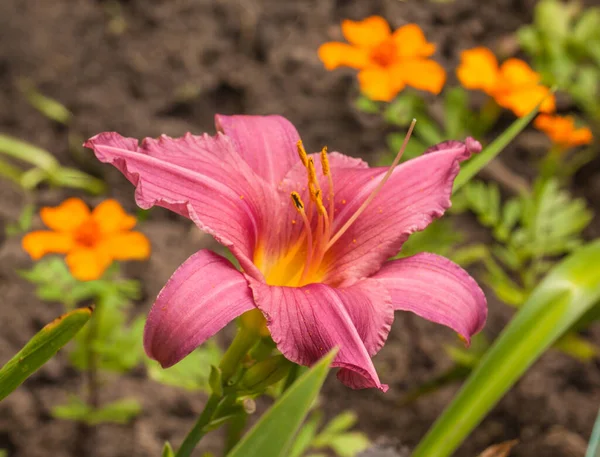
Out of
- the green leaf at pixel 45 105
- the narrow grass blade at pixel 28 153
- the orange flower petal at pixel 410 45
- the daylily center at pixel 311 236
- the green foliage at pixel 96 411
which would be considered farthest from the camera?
the green leaf at pixel 45 105

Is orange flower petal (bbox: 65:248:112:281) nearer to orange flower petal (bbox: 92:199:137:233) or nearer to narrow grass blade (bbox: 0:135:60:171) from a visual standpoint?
orange flower petal (bbox: 92:199:137:233)

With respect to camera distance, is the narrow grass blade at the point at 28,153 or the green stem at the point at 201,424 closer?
the green stem at the point at 201,424

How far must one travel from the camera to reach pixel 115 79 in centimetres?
186

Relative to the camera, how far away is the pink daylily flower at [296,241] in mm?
571

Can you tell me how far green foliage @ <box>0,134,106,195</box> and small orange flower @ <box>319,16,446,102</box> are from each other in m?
0.69

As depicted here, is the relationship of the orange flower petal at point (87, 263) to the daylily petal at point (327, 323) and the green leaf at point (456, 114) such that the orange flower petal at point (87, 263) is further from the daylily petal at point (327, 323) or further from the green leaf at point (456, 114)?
the green leaf at point (456, 114)

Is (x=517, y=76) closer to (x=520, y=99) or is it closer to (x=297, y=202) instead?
(x=520, y=99)

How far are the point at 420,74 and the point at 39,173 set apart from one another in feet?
2.97

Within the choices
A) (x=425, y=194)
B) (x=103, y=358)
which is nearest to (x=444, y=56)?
(x=103, y=358)

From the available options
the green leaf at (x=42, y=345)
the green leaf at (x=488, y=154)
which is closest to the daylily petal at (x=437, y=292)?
the green leaf at (x=488, y=154)

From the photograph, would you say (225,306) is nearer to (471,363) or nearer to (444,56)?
A: (471,363)

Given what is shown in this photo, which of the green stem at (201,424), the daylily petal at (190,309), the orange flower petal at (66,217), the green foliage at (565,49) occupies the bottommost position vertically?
the orange flower petal at (66,217)

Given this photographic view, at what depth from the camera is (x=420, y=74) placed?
1.31m

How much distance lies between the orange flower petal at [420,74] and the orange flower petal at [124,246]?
21.7 inches
